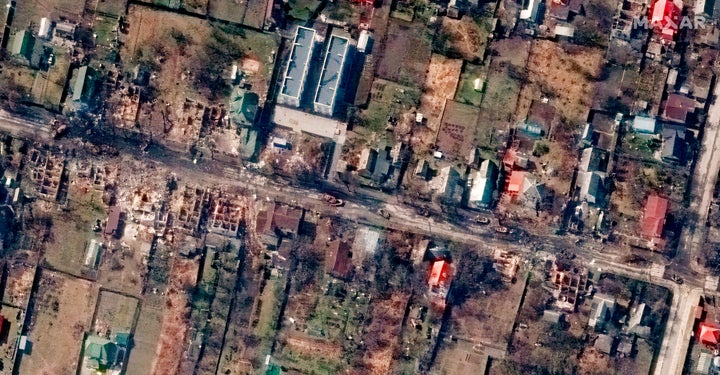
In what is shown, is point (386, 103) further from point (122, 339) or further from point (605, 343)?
point (122, 339)

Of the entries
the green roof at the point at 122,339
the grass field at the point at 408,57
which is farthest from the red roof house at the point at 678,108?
the green roof at the point at 122,339

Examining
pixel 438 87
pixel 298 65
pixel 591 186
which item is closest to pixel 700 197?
pixel 591 186

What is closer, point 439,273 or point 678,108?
point 439,273

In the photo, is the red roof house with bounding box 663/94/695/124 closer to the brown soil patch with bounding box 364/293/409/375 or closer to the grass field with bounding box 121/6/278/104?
the brown soil patch with bounding box 364/293/409/375

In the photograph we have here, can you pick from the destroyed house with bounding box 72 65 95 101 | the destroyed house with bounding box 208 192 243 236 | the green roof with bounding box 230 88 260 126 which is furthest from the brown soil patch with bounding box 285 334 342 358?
Result: the destroyed house with bounding box 72 65 95 101

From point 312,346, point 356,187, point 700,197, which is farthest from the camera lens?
point 312,346

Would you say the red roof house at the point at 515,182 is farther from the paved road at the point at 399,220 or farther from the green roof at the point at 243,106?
the green roof at the point at 243,106

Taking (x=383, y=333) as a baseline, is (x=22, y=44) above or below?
above
